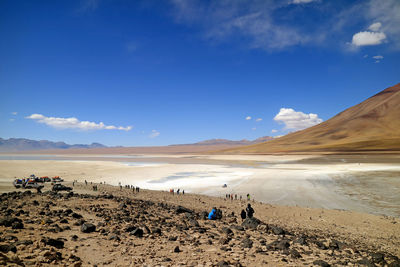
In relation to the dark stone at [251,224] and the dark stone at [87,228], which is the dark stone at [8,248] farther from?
the dark stone at [251,224]

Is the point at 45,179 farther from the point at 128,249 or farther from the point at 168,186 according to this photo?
the point at 128,249

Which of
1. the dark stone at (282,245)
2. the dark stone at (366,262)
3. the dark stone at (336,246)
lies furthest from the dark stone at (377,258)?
the dark stone at (282,245)

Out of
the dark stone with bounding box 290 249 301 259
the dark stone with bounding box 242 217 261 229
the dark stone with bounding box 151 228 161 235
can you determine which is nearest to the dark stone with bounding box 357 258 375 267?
the dark stone with bounding box 290 249 301 259

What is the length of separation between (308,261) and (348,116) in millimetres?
203601

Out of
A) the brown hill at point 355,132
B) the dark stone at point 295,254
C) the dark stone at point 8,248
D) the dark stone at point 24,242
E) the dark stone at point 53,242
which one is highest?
the brown hill at point 355,132

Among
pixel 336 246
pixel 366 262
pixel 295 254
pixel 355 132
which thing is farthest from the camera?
pixel 355 132

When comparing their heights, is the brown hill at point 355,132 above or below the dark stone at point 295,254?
above

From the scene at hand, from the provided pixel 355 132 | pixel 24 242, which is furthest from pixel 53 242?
pixel 355 132

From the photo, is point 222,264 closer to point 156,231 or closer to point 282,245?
point 282,245

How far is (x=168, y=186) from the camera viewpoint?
30.3m

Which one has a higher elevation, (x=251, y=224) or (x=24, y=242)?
(x=24, y=242)

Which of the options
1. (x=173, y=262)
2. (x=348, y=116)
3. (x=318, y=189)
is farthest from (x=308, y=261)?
(x=348, y=116)

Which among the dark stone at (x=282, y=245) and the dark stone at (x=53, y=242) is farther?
the dark stone at (x=282, y=245)

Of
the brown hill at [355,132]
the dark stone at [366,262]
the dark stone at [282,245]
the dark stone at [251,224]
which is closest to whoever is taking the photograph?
the dark stone at [366,262]
